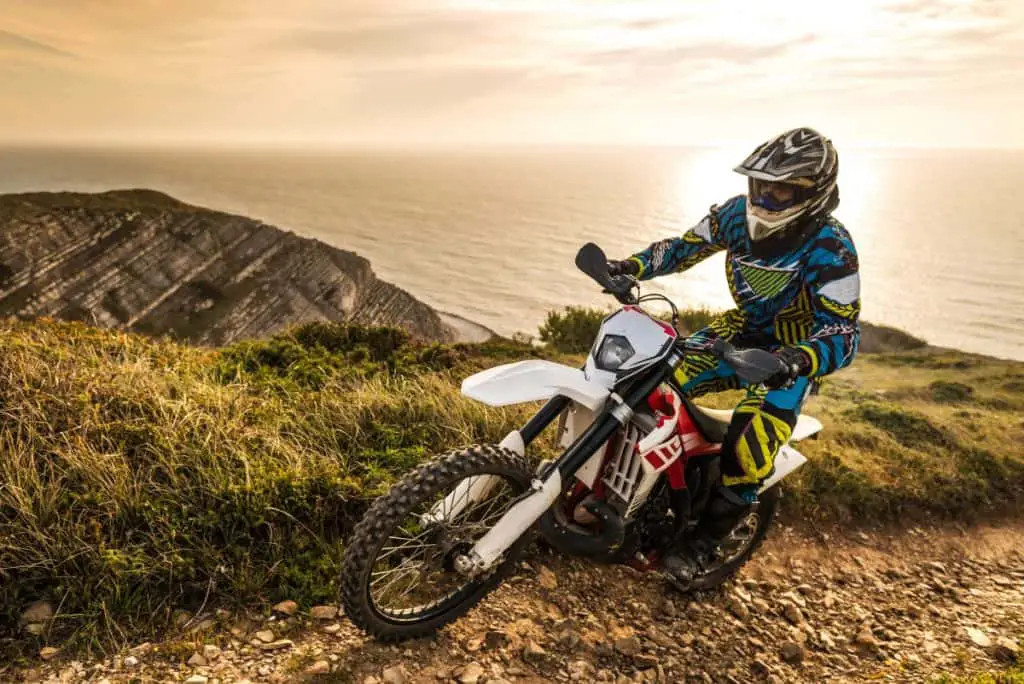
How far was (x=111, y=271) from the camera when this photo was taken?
28797mm

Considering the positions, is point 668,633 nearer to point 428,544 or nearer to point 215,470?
point 428,544

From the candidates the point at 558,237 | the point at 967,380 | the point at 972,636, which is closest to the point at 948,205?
the point at 558,237

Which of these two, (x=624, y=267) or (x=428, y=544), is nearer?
(x=428, y=544)

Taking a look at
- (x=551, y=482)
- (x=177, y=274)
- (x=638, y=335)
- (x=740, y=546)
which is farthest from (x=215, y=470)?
(x=177, y=274)

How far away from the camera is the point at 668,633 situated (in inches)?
154

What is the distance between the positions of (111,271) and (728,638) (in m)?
32.0

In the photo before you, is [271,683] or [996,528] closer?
[271,683]

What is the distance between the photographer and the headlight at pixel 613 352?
3.11 meters

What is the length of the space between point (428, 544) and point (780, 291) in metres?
2.58

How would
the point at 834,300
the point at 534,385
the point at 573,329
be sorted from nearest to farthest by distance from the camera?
the point at 534,385
the point at 834,300
the point at 573,329

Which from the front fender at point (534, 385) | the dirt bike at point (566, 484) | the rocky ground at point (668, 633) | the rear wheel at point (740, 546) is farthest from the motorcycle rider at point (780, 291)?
the front fender at point (534, 385)

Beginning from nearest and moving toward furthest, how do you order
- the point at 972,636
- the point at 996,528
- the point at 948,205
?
the point at 972,636
the point at 996,528
the point at 948,205

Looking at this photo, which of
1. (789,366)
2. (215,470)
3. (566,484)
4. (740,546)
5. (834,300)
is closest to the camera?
(789,366)

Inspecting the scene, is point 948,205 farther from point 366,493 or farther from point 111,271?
point 366,493
